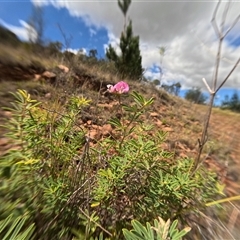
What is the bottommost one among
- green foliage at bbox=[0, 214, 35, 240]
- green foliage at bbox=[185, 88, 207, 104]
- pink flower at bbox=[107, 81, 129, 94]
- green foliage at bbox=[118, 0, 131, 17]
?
green foliage at bbox=[0, 214, 35, 240]

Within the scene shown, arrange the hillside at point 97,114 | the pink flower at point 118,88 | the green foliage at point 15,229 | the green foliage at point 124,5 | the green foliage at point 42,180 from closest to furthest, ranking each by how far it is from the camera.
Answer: the green foliage at point 15,229
the green foliage at point 42,180
the pink flower at point 118,88
the hillside at point 97,114
the green foliage at point 124,5

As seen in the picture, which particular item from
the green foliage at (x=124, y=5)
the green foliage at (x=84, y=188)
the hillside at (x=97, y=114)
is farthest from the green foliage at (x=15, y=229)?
the green foliage at (x=124, y=5)

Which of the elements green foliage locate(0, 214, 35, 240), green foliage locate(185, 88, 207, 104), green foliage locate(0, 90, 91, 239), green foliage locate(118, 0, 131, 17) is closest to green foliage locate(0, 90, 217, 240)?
green foliage locate(0, 90, 91, 239)

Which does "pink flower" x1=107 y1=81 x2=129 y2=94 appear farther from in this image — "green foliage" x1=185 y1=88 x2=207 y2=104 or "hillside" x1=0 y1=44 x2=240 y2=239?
"green foliage" x1=185 y1=88 x2=207 y2=104

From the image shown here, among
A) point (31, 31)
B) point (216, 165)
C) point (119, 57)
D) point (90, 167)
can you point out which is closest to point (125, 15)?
point (119, 57)

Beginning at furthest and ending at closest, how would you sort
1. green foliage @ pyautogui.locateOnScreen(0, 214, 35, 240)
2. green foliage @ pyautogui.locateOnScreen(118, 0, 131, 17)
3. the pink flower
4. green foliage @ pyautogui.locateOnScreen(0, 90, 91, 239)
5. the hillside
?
green foliage @ pyautogui.locateOnScreen(118, 0, 131, 17) < the hillside < the pink flower < green foliage @ pyautogui.locateOnScreen(0, 90, 91, 239) < green foliage @ pyautogui.locateOnScreen(0, 214, 35, 240)

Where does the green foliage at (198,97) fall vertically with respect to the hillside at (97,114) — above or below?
above

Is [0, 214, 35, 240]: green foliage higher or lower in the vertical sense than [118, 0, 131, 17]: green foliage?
lower

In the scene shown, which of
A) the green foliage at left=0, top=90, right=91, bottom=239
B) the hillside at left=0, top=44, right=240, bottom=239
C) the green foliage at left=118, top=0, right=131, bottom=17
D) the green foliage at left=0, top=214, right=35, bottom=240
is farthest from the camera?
the green foliage at left=118, top=0, right=131, bottom=17

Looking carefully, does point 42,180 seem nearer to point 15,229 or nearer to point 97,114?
point 15,229

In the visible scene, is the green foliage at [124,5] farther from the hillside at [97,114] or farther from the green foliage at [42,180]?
the green foliage at [42,180]

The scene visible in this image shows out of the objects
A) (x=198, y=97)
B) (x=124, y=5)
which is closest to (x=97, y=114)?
(x=198, y=97)

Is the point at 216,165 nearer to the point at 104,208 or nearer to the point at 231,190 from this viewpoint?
the point at 231,190

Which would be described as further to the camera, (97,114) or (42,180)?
(97,114)
